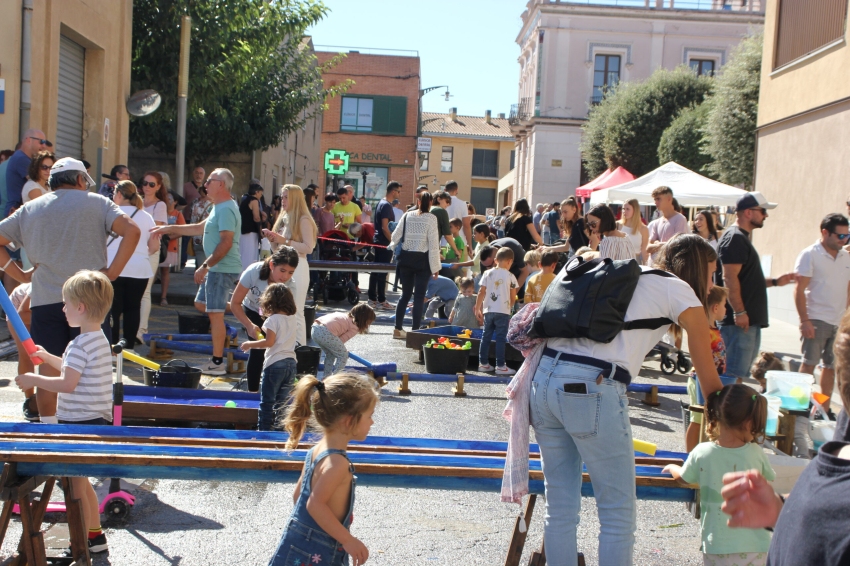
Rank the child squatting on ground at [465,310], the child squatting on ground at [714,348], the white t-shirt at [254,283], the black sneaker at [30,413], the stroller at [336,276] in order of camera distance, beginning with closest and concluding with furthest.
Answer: the child squatting on ground at [714,348] < the black sneaker at [30,413] < the white t-shirt at [254,283] < the child squatting on ground at [465,310] < the stroller at [336,276]

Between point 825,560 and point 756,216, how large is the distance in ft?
19.0

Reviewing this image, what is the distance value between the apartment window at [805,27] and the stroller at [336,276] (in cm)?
880

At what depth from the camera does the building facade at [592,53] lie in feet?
154

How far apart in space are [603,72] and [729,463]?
4700cm

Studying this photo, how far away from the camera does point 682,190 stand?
51.6 feet

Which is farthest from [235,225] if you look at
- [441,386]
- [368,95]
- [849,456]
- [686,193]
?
[368,95]

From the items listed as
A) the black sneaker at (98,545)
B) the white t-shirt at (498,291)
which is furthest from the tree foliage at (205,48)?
the black sneaker at (98,545)

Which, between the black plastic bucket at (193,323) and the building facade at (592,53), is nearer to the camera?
the black plastic bucket at (193,323)

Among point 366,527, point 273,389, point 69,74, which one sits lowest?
point 366,527

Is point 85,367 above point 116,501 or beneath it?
above

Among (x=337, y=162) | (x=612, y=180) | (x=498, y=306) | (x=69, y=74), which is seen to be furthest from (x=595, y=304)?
(x=337, y=162)

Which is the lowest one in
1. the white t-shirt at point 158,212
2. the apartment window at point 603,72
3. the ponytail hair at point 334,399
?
the ponytail hair at point 334,399

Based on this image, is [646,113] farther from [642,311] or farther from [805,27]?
[642,311]

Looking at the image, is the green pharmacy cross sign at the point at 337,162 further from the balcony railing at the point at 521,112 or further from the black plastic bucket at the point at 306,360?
the balcony railing at the point at 521,112
